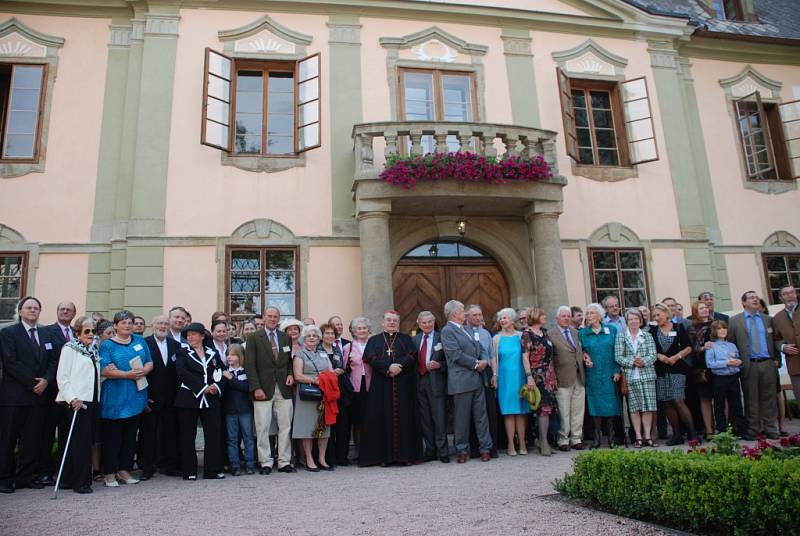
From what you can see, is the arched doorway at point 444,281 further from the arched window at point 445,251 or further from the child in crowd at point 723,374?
the child in crowd at point 723,374

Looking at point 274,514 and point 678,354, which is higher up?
point 678,354

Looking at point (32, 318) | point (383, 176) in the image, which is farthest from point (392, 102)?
point (32, 318)

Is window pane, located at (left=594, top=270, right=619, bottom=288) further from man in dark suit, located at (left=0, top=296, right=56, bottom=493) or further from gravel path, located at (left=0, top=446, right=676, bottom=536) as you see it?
man in dark suit, located at (left=0, top=296, right=56, bottom=493)

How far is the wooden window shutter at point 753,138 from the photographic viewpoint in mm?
13578

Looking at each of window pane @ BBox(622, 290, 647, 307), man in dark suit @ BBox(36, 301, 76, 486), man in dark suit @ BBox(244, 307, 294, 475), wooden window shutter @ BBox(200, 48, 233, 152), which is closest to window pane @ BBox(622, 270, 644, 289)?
window pane @ BBox(622, 290, 647, 307)

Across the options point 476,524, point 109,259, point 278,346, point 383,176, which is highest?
point 383,176

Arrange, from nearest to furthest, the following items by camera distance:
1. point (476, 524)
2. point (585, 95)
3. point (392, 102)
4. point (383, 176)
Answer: point (476, 524), point (383, 176), point (392, 102), point (585, 95)

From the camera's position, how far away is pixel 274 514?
15.5 feet

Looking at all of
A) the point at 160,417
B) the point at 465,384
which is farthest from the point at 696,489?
the point at 160,417

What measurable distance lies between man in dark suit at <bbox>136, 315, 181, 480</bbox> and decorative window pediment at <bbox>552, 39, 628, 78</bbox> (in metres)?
9.88

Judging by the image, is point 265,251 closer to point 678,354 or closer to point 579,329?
point 579,329

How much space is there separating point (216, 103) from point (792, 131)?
12175 millimetres

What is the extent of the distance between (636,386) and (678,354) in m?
0.68

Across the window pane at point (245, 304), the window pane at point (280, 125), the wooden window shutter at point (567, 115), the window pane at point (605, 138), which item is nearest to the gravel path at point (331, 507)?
the window pane at point (245, 304)
